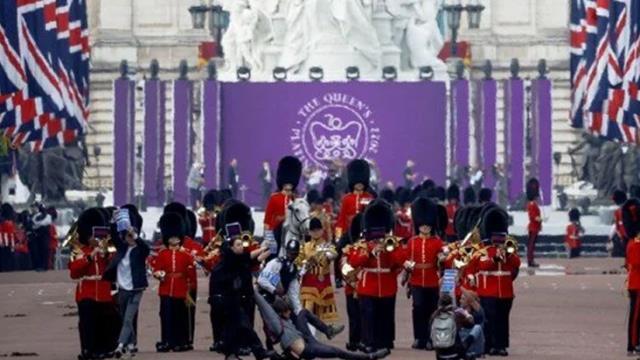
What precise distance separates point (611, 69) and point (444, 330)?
2036cm

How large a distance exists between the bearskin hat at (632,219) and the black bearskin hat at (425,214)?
2.04 metres

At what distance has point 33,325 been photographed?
155 feet

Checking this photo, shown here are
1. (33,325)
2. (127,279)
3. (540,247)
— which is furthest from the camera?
(540,247)

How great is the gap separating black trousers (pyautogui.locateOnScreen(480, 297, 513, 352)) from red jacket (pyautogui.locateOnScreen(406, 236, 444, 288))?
615mm

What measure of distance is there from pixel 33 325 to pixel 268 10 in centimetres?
3753

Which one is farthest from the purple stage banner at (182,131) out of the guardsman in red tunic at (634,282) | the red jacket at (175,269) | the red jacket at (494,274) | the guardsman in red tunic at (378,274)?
the guardsman in red tunic at (378,274)

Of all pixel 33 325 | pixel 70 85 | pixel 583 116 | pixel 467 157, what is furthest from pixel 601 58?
pixel 467 157

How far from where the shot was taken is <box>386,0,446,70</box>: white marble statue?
277 feet

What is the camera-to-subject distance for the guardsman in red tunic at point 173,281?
42.2 meters

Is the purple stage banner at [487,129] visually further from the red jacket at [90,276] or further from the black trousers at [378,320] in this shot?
the red jacket at [90,276]

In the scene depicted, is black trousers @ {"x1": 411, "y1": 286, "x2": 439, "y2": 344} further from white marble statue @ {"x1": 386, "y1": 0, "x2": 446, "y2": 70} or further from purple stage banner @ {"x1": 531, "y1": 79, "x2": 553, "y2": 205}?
white marble statue @ {"x1": 386, "y1": 0, "x2": 446, "y2": 70}

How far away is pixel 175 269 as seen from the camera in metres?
42.4

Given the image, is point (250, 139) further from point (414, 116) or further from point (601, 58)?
point (601, 58)

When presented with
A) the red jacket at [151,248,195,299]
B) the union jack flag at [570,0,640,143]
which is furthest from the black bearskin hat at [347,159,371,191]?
the union jack flag at [570,0,640,143]
